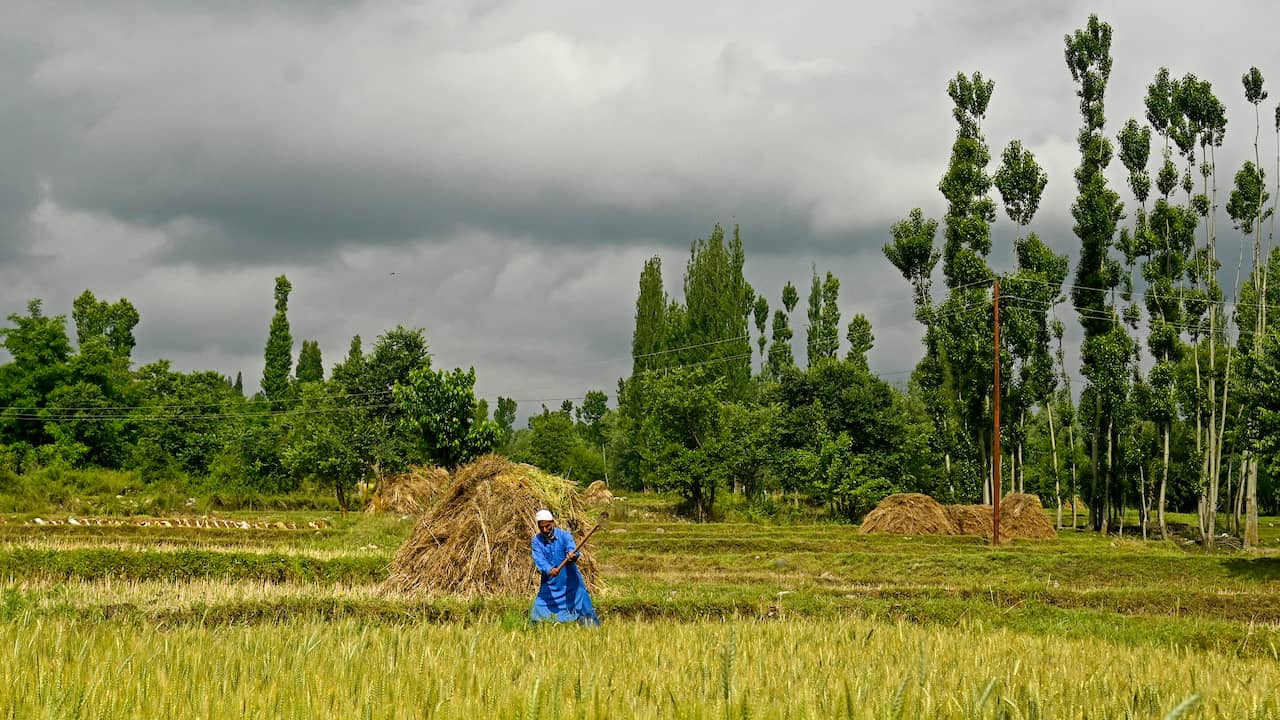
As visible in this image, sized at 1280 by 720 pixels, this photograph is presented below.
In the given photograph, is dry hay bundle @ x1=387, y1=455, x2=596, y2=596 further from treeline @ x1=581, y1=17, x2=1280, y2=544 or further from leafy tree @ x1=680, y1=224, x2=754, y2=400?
leafy tree @ x1=680, y1=224, x2=754, y2=400

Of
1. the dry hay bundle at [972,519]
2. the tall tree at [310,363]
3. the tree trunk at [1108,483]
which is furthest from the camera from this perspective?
the tall tree at [310,363]

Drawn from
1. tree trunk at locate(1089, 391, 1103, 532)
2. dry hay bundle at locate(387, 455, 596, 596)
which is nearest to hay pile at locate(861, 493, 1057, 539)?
tree trunk at locate(1089, 391, 1103, 532)

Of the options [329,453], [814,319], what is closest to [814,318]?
[814,319]

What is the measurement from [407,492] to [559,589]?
35792 millimetres

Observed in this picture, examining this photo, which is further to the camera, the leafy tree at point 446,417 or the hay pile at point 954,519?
the leafy tree at point 446,417

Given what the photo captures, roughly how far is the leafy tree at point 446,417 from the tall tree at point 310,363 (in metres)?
55.8

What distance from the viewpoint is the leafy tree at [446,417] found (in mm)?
45750

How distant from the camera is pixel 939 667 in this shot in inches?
248

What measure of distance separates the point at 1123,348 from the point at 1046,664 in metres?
37.9

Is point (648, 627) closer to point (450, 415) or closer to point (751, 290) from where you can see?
point (450, 415)

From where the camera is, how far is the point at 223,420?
6656 cm

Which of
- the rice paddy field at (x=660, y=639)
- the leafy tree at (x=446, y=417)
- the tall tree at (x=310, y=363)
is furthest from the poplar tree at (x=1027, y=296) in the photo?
the tall tree at (x=310, y=363)

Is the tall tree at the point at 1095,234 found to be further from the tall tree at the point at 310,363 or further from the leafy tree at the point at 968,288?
the tall tree at the point at 310,363

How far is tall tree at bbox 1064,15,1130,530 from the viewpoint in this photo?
136ft
